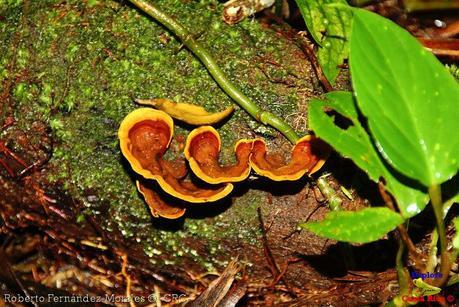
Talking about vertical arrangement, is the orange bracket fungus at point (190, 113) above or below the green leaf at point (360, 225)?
above

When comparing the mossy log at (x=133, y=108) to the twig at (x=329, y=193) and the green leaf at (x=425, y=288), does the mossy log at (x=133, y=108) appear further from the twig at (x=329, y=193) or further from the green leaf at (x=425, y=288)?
the green leaf at (x=425, y=288)

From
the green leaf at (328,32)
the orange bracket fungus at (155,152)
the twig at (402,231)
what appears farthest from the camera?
the green leaf at (328,32)

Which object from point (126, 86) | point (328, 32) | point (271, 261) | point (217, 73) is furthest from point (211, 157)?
point (328, 32)

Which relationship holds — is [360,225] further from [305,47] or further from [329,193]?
[305,47]

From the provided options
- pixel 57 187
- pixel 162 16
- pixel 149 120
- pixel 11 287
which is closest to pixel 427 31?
pixel 162 16
